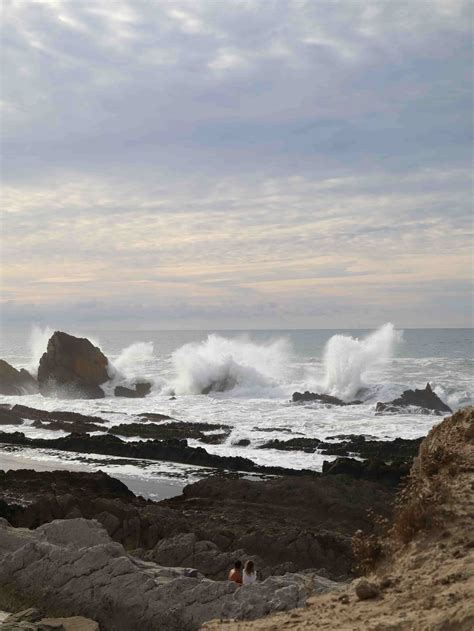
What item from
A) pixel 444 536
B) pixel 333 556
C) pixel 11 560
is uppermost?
pixel 444 536

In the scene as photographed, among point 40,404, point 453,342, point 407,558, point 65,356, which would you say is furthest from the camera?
point 453,342

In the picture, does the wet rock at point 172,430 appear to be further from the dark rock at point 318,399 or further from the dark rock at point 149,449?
the dark rock at point 318,399

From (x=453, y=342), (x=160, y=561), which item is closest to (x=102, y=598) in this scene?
(x=160, y=561)

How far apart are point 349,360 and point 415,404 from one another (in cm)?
1722

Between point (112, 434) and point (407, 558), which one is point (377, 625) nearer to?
point (407, 558)

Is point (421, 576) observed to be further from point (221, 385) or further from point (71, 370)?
point (71, 370)

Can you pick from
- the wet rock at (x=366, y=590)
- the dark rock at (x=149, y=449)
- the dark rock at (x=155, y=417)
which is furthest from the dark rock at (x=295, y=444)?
the wet rock at (x=366, y=590)

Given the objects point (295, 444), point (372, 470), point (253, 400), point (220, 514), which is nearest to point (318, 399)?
point (253, 400)

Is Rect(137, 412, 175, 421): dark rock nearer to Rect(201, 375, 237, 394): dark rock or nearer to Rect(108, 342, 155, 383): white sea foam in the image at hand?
Rect(201, 375, 237, 394): dark rock

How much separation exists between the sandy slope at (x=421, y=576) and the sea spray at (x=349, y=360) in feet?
162

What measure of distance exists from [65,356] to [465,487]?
56.6 metres

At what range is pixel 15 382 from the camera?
62.7 meters

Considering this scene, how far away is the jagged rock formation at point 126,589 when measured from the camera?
10.3 meters

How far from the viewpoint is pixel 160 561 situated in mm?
14695
